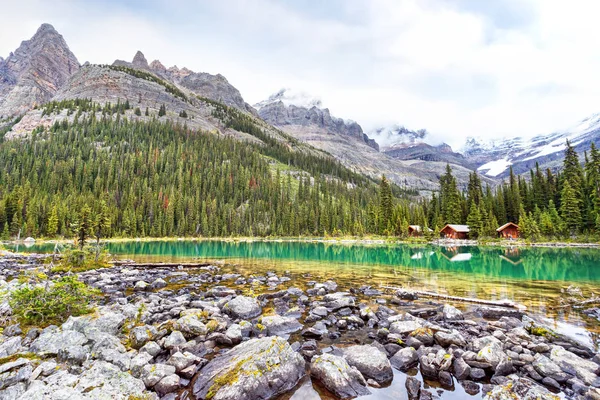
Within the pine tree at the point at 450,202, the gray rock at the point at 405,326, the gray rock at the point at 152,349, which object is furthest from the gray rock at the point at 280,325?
the pine tree at the point at 450,202

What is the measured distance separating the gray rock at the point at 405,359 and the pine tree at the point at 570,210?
249 ft

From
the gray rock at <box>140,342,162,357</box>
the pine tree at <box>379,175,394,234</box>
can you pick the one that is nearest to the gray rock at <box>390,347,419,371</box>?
the gray rock at <box>140,342,162,357</box>

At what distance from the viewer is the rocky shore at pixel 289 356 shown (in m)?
7.61

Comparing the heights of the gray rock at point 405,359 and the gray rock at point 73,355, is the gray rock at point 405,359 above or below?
below

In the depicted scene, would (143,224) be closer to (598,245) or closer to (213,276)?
(213,276)

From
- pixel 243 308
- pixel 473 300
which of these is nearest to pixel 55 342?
pixel 243 308

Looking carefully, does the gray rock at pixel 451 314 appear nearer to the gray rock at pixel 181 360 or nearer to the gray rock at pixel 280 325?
the gray rock at pixel 280 325

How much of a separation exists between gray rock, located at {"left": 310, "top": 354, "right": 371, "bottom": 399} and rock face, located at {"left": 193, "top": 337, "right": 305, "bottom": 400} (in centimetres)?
67

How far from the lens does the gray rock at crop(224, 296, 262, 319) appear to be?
14.6 meters

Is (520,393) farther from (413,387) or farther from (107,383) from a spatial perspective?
(107,383)

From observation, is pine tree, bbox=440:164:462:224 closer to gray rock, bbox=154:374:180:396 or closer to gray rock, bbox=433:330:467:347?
gray rock, bbox=433:330:467:347

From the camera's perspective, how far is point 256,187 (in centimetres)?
15375

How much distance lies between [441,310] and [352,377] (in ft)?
29.5

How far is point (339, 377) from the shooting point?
27.0 feet
